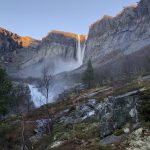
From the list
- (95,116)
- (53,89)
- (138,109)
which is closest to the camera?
(138,109)

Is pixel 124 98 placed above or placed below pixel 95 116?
above

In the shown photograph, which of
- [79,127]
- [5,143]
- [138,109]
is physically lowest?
[5,143]

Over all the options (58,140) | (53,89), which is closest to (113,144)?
(58,140)

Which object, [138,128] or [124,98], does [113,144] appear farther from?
[124,98]

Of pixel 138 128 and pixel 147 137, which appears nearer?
pixel 147 137

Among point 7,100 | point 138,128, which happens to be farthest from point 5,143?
point 138,128

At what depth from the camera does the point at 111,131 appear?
31.8m

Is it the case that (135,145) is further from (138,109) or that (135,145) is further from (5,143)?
(5,143)

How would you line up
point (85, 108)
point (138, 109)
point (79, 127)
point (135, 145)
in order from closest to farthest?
1. point (135, 145)
2. point (138, 109)
3. point (79, 127)
4. point (85, 108)

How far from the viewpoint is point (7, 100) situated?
52812 mm

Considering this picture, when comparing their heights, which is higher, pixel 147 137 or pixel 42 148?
pixel 147 137

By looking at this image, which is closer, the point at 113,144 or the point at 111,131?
the point at 113,144

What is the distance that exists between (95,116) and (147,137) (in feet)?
55.4

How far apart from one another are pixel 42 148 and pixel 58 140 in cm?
297
